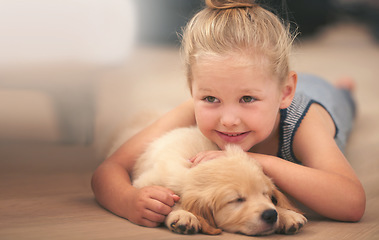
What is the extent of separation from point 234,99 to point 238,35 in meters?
0.23

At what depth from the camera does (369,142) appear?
2.48m

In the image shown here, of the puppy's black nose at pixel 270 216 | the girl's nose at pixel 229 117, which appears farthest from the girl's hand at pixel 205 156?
the puppy's black nose at pixel 270 216

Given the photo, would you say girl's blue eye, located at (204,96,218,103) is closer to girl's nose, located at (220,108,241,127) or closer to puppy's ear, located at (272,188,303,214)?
girl's nose, located at (220,108,241,127)

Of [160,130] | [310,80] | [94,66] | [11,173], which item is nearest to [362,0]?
[310,80]

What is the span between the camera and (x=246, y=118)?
4.83 feet

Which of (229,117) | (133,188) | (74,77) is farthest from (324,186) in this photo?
(74,77)

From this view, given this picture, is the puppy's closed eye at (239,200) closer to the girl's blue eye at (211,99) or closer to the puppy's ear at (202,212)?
the puppy's ear at (202,212)

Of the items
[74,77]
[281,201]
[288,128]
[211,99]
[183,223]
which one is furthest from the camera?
[74,77]

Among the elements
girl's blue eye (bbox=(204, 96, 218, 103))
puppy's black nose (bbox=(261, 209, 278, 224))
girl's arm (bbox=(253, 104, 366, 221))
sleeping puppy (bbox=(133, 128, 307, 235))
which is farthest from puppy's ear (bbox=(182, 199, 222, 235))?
girl's blue eye (bbox=(204, 96, 218, 103))

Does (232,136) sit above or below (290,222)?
above

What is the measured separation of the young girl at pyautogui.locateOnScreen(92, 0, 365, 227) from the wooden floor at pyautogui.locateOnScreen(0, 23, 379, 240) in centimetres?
7

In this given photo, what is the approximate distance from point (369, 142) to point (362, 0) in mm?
5669

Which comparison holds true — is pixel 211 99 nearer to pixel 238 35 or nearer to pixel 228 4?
pixel 238 35

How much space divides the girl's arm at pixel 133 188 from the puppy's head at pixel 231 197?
0.09 meters
